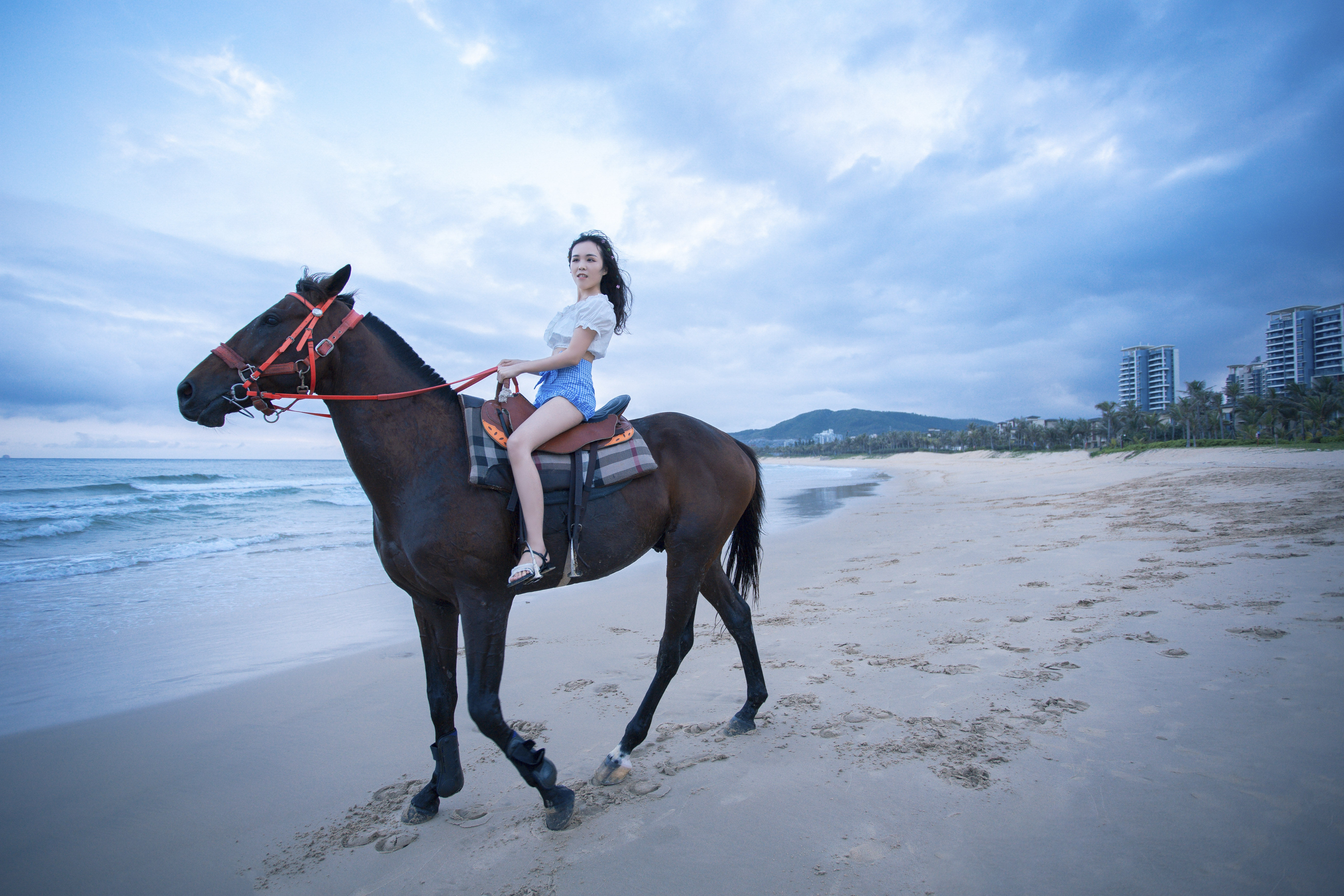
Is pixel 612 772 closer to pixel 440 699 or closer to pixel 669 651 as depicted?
pixel 669 651

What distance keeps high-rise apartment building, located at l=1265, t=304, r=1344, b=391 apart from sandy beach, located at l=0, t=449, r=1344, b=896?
10916 cm

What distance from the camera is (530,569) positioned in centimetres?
255

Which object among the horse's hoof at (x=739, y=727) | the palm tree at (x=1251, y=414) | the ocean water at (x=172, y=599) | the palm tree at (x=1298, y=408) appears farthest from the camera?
the palm tree at (x=1251, y=414)

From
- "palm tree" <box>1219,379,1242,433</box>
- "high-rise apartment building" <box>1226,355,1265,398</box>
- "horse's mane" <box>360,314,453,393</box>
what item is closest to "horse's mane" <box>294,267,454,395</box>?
"horse's mane" <box>360,314,453,393</box>

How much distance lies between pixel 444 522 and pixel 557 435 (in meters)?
0.65

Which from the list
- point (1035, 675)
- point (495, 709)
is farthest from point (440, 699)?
point (1035, 675)

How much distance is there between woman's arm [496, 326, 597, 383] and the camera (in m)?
2.84

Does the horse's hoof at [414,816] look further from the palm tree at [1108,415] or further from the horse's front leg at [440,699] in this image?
the palm tree at [1108,415]

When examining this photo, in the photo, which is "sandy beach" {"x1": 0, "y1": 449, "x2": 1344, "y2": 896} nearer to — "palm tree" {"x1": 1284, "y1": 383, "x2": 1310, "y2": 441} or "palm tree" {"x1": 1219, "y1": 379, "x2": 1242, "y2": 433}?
"palm tree" {"x1": 1284, "y1": 383, "x2": 1310, "y2": 441}

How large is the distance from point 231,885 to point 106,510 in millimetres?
23800

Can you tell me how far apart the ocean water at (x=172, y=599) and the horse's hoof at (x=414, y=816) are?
306 centimetres

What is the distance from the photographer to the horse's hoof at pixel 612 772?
2.89m

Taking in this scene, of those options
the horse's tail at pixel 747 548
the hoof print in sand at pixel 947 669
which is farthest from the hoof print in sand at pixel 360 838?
the hoof print in sand at pixel 947 669

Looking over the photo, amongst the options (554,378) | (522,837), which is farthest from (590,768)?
(554,378)
